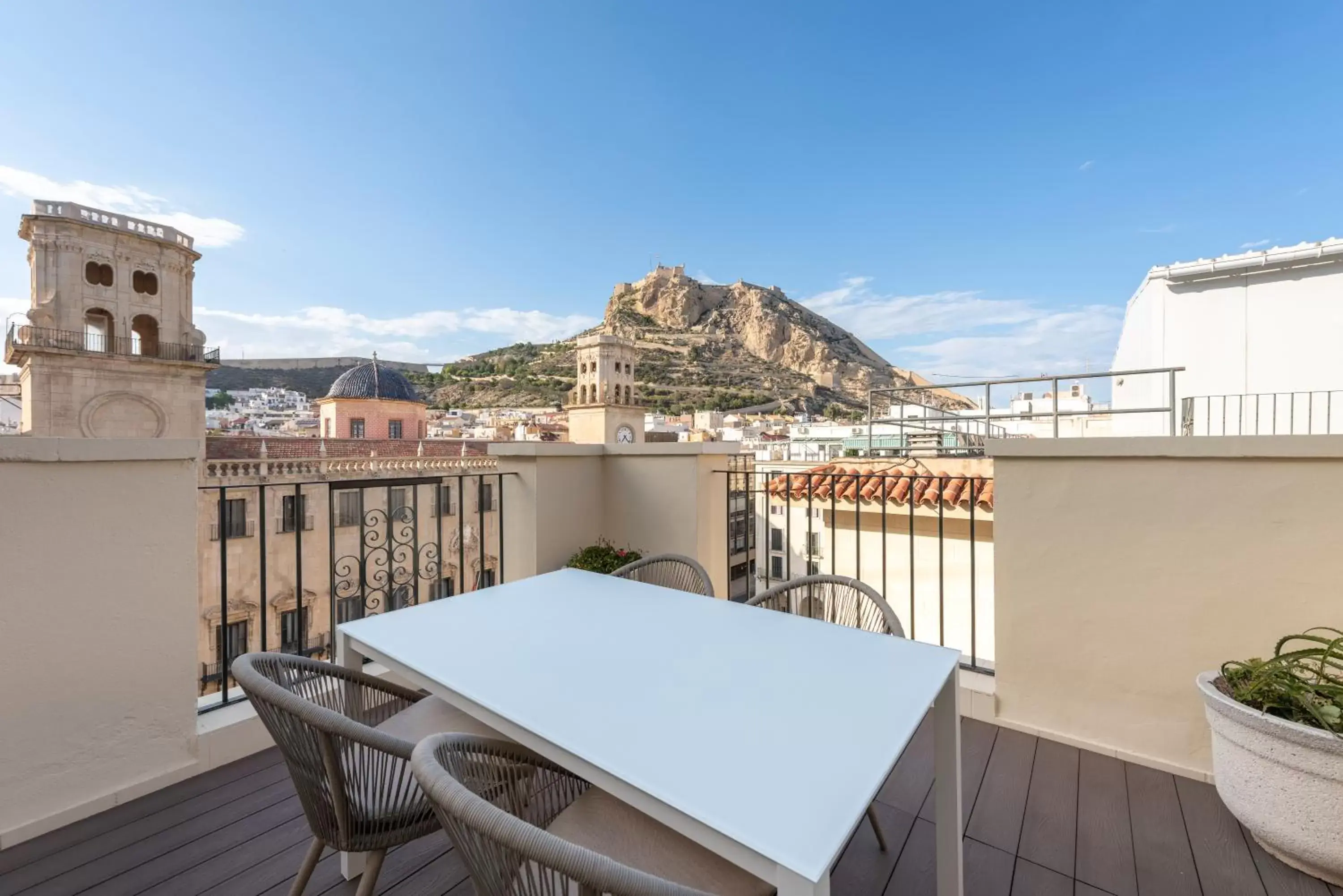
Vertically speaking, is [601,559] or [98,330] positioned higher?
[98,330]

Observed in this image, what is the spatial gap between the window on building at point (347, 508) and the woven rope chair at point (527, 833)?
12.5m

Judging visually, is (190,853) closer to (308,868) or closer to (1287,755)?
(308,868)

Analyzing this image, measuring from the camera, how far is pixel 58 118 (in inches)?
372

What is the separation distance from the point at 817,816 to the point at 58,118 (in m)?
15.4

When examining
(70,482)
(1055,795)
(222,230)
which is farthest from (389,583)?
(222,230)

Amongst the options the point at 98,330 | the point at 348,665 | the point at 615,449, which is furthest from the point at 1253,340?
the point at 98,330

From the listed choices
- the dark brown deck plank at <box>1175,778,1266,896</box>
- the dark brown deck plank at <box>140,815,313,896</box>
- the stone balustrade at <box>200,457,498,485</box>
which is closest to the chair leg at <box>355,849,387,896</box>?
the dark brown deck plank at <box>140,815,313,896</box>

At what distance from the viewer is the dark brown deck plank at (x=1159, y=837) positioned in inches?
54.7

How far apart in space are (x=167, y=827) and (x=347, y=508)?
472 inches

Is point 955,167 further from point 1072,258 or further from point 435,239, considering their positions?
point 435,239

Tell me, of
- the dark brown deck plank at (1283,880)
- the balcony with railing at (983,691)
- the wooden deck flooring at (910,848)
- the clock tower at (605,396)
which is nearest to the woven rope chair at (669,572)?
the balcony with railing at (983,691)

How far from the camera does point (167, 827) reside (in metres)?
1.61

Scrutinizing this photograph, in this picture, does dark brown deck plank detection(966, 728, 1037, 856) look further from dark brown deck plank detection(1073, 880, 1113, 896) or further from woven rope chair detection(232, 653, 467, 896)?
woven rope chair detection(232, 653, 467, 896)

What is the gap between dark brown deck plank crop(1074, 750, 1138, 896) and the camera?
1410 mm
